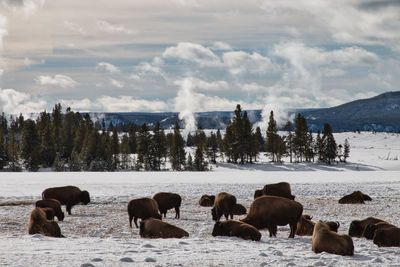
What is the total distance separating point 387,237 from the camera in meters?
17.3

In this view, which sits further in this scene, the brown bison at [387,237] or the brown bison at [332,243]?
the brown bison at [387,237]

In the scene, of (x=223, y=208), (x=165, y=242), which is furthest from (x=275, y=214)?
(x=223, y=208)

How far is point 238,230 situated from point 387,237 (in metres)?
4.49

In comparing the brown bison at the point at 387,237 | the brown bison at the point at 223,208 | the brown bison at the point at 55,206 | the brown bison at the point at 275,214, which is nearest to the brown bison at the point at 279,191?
the brown bison at the point at 223,208

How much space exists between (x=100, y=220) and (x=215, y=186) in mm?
19655

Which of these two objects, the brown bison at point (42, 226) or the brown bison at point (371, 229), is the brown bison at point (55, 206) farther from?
the brown bison at point (371, 229)

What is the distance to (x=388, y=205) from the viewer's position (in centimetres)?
3162

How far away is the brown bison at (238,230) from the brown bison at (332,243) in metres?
2.73

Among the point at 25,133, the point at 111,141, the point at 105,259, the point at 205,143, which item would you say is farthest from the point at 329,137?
the point at 105,259

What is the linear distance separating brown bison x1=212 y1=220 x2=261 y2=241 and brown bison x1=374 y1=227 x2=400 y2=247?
3571 mm

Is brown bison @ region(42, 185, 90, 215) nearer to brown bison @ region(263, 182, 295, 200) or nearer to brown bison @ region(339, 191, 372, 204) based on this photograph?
brown bison @ region(263, 182, 295, 200)

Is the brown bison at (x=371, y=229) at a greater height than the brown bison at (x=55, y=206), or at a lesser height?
lesser

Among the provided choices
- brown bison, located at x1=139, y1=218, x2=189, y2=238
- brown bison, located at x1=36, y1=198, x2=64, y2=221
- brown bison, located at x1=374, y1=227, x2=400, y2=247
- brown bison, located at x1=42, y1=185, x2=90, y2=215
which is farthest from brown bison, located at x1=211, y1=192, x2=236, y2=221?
brown bison, located at x1=374, y1=227, x2=400, y2=247

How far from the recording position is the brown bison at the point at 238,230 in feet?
58.1
